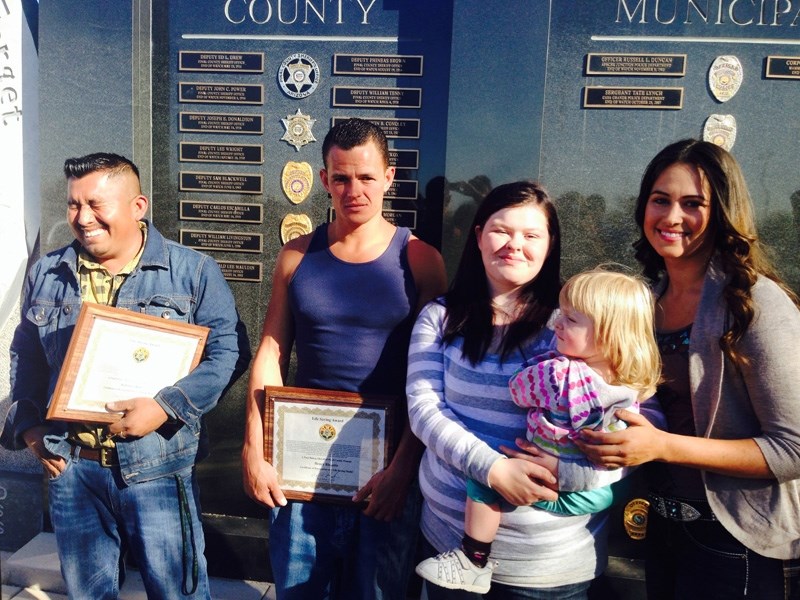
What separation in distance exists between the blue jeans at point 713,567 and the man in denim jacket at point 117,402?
1807 mm

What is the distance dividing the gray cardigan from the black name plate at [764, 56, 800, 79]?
2.07m

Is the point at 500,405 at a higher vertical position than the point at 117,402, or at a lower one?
higher

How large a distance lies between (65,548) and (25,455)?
5.79 feet

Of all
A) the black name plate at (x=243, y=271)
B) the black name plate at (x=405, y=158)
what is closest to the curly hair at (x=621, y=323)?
the black name plate at (x=405, y=158)

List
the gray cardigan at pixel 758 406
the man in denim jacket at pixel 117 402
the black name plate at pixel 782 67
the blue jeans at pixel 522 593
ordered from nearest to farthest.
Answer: the gray cardigan at pixel 758 406 → the blue jeans at pixel 522 593 → the man in denim jacket at pixel 117 402 → the black name plate at pixel 782 67

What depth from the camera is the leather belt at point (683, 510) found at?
1821mm

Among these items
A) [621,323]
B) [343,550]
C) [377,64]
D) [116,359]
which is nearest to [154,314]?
[116,359]

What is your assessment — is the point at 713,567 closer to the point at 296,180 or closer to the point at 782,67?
the point at 782,67

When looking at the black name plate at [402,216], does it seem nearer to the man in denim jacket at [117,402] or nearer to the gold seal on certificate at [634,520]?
the man in denim jacket at [117,402]

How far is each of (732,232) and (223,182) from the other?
2883mm

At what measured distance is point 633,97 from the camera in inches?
130

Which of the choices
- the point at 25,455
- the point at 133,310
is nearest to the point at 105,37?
the point at 133,310

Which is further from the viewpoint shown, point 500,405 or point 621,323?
point 500,405

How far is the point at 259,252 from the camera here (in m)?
3.72
